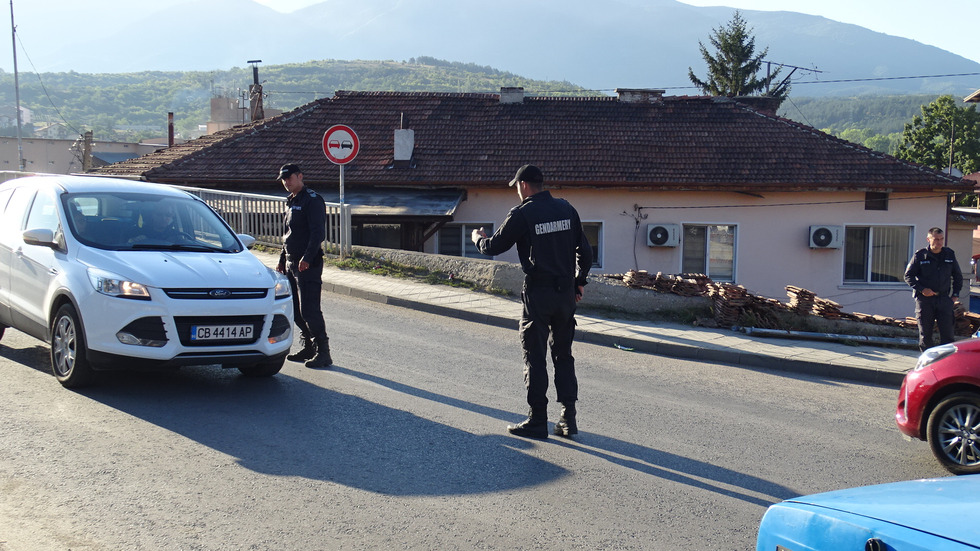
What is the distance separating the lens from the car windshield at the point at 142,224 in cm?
731

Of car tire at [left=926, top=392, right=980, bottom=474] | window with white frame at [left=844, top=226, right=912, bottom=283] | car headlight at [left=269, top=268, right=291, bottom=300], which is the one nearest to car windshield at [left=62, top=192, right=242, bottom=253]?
car headlight at [left=269, top=268, right=291, bottom=300]

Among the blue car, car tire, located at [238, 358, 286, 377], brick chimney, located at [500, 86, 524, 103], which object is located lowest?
car tire, located at [238, 358, 286, 377]

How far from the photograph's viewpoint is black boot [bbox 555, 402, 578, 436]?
641 centimetres

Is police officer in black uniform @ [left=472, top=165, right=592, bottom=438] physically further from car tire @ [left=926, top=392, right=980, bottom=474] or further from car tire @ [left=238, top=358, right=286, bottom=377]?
car tire @ [left=926, top=392, right=980, bottom=474]

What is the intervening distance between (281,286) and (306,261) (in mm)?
498

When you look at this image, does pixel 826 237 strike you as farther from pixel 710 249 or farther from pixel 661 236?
pixel 661 236

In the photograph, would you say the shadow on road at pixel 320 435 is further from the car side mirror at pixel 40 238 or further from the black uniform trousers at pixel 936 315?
the black uniform trousers at pixel 936 315

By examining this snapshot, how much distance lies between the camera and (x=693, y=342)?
1104cm

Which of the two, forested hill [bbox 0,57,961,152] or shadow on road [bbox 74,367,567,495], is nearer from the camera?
shadow on road [bbox 74,367,567,495]

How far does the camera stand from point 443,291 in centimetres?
1379

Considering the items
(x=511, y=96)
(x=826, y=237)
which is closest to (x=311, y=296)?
(x=826, y=237)

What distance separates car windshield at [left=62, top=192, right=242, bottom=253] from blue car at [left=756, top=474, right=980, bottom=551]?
19.6 feet

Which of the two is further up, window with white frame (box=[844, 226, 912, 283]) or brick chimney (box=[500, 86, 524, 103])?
brick chimney (box=[500, 86, 524, 103])

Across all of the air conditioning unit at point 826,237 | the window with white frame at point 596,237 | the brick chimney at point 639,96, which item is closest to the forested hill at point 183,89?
the brick chimney at point 639,96
